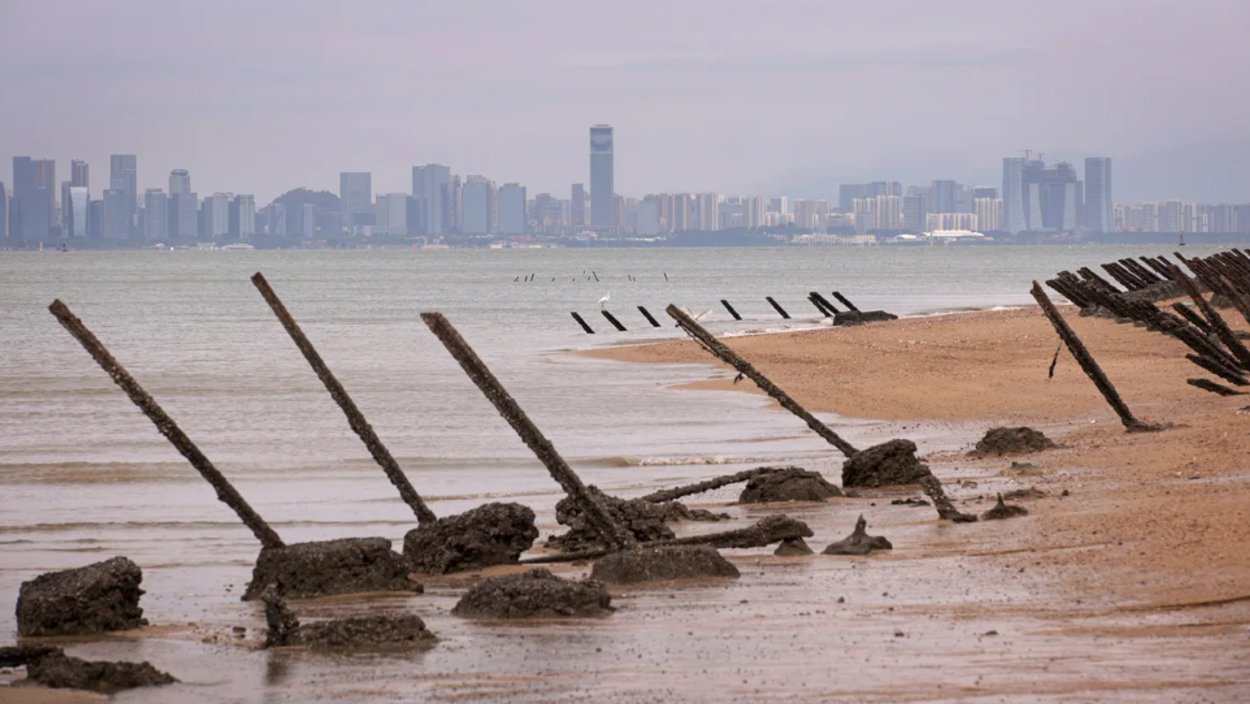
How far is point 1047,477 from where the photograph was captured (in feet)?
52.5

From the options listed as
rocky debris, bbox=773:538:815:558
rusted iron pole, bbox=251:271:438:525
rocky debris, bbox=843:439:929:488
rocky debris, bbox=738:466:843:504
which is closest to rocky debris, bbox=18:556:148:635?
rusted iron pole, bbox=251:271:438:525

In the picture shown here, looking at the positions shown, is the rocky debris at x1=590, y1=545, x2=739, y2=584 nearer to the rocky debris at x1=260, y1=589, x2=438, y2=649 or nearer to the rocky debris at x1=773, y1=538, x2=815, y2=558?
the rocky debris at x1=773, y1=538, x2=815, y2=558

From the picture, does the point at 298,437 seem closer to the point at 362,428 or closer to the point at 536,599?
the point at 362,428

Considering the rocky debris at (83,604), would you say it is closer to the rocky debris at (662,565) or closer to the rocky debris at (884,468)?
the rocky debris at (662,565)

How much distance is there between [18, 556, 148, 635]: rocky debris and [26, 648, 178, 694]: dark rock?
4.85 feet

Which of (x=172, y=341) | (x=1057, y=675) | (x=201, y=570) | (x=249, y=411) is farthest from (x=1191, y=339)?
(x=172, y=341)

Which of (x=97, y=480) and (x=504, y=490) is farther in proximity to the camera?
(x=97, y=480)

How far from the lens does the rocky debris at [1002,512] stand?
43.7 feet

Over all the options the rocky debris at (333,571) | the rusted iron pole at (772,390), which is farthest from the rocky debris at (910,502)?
the rocky debris at (333,571)

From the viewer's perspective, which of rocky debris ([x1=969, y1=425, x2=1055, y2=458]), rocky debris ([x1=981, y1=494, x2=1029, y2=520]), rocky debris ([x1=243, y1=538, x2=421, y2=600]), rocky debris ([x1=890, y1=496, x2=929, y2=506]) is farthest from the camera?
rocky debris ([x1=969, y1=425, x2=1055, y2=458])

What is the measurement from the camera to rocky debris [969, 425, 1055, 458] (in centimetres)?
1848

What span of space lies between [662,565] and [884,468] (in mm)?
5430

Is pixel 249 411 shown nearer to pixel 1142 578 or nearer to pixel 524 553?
pixel 524 553

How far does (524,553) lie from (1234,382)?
10441 millimetres
